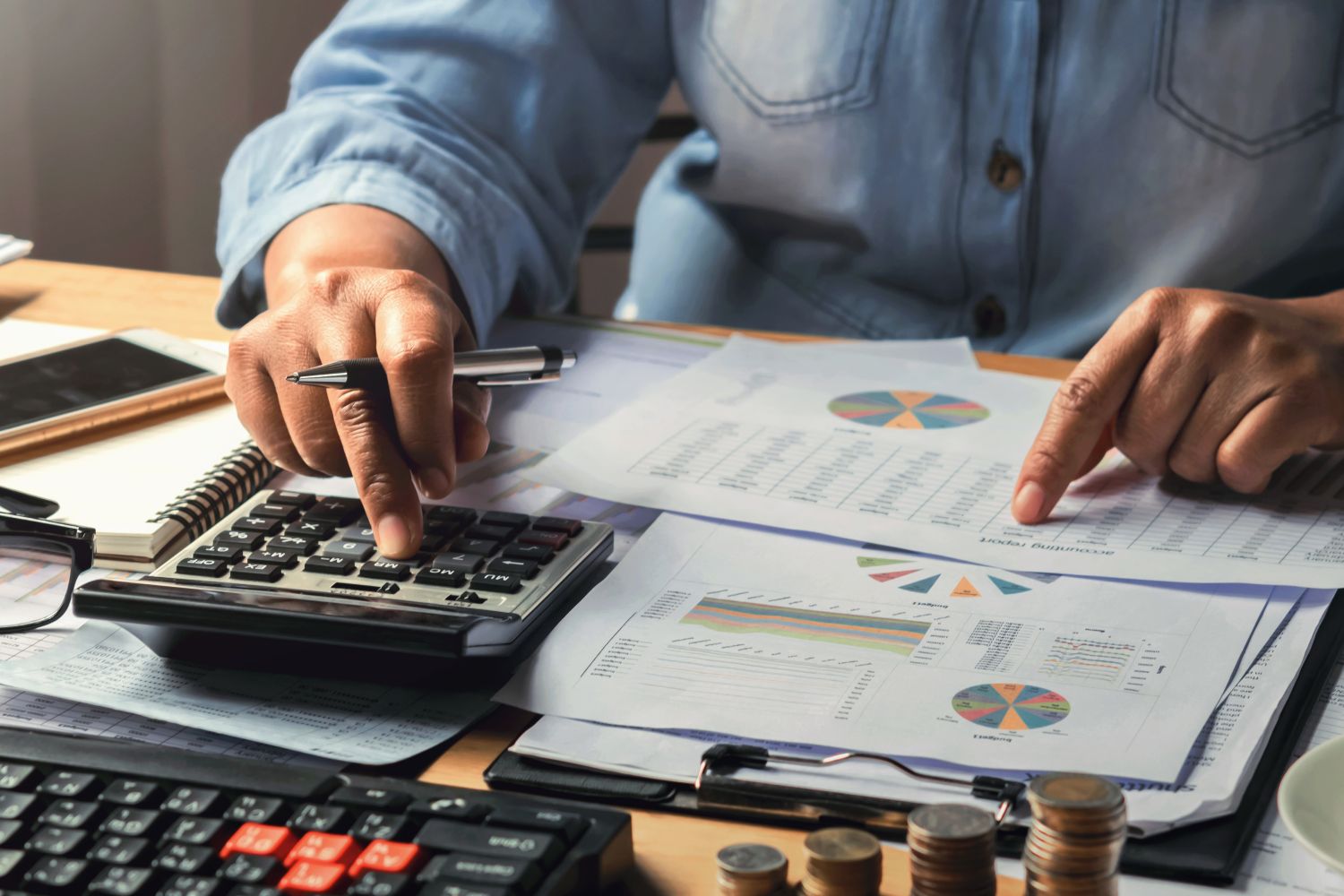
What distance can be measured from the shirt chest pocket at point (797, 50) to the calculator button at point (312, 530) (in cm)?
55

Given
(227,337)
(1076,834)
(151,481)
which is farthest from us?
(227,337)

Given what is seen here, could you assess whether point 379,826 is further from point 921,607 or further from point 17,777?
point 921,607

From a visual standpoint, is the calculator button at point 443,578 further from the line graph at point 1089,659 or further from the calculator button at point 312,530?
the line graph at point 1089,659

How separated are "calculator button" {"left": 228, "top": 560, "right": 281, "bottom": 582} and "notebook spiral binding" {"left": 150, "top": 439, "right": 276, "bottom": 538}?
10 cm

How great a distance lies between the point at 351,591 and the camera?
494 millimetres

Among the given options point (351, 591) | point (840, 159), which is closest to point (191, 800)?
point (351, 591)

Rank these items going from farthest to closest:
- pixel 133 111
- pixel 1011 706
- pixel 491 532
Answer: pixel 133 111 < pixel 491 532 < pixel 1011 706

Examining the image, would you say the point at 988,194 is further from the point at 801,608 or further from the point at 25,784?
the point at 25,784

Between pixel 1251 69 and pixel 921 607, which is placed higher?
pixel 1251 69

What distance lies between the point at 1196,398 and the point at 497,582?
0.35 m

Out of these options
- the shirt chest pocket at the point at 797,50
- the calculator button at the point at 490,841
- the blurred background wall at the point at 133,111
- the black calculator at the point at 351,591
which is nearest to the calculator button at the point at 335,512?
the black calculator at the point at 351,591

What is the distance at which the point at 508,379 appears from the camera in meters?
0.66

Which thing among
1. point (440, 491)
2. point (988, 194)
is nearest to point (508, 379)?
point (440, 491)

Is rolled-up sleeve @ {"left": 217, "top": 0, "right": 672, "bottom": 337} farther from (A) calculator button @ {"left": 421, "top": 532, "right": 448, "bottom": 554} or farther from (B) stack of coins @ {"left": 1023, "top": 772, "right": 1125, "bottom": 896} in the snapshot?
(B) stack of coins @ {"left": 1023, "top": 772, "right": 1125, "bottom": 896}
